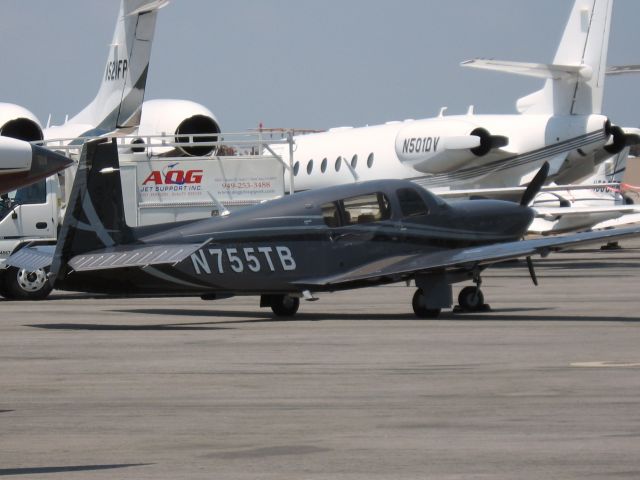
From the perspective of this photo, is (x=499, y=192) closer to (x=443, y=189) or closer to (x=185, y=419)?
(x=443, y=189)

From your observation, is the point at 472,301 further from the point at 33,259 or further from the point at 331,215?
the point at 33,259

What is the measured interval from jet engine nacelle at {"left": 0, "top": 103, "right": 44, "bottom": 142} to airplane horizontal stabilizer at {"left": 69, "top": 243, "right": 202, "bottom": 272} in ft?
47.5

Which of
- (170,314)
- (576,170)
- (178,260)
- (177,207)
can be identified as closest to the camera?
(178,260)

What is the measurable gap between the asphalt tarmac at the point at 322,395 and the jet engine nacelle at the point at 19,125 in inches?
477

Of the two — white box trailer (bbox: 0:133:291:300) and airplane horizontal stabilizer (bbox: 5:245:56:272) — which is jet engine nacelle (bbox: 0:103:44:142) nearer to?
white box trailer (bbox: 0:133:291:300)

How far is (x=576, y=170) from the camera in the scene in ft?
122

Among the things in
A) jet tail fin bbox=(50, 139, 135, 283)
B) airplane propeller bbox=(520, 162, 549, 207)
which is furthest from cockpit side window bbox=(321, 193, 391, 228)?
airplane propeller bbox=(520, 162, 549, 207)

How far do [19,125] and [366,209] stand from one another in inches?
587

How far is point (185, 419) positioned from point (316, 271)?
8764 millimetres

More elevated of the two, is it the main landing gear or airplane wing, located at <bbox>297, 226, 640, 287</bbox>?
airplane wing, located at <bbox>297, 226, 640, 287</bbox>

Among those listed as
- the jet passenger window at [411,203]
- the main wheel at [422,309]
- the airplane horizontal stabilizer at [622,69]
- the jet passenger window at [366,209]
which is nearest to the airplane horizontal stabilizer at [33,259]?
the jet passenger window at [366,209]

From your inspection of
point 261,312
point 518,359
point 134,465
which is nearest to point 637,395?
point 518,359

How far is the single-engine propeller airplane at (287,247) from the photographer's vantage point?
17906 mm

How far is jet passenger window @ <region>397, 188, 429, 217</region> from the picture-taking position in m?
19.3
